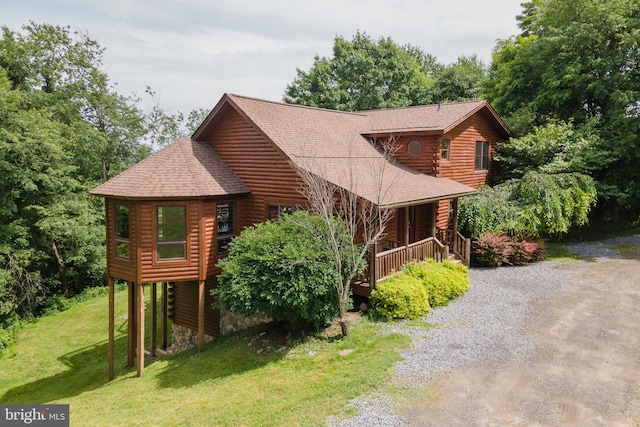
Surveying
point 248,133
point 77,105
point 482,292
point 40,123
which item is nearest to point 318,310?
point 482,292

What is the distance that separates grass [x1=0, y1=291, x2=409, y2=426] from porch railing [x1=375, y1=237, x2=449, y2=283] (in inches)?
72.3

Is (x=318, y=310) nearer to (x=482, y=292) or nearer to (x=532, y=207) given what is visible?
(x=482, y=292)

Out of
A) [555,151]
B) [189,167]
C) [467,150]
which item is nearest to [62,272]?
[189,167]

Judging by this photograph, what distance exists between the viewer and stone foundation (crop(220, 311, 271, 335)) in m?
14.0

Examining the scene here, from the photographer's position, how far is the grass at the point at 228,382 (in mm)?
8250

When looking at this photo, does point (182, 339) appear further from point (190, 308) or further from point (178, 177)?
point (178, 177)

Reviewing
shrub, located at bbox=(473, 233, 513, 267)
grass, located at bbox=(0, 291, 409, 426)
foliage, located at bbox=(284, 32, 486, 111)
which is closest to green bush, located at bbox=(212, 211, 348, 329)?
grass, located at bbox=(0, 291, 409, 426)

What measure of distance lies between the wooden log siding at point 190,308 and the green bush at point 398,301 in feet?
19.8

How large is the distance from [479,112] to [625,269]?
8.77 metres

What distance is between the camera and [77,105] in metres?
28.5

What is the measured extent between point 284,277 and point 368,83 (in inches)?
1108

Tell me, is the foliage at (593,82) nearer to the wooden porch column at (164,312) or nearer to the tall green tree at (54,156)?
the wooden porch column at (164,312)

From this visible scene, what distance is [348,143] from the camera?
1739 centimetres

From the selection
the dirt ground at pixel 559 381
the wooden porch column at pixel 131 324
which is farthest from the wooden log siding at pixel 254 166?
the dirt ground at pixel 559 381
